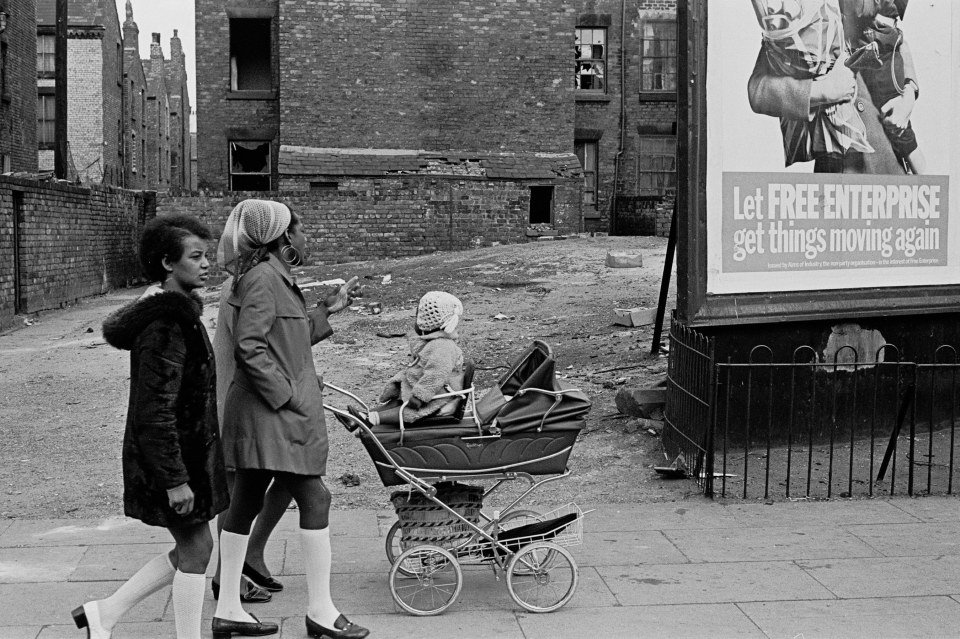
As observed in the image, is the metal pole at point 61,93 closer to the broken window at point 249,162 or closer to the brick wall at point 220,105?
the brick wall at point 220,105

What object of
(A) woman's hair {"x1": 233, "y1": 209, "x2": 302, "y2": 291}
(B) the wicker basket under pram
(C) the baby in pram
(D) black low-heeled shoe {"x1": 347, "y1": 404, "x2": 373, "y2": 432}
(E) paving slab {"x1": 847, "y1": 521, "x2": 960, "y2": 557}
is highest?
(A) woman's hair {"x1": 233, "y1": 209, "x2": 302, "y2": 291}

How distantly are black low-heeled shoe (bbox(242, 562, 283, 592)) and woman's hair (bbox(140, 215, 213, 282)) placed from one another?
162 cm

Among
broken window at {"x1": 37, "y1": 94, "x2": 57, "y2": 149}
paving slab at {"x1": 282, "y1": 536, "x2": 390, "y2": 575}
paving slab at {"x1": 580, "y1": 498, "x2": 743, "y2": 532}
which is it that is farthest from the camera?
broken window at {"x1": 37, "y1": 94, "x2": 57, "y2": 149}

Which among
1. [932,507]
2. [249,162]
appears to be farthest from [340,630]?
[249,162]

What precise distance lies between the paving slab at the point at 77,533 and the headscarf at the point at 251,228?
91.1 inches

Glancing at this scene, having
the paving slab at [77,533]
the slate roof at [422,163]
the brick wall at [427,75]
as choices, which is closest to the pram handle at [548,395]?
the paving slab at [77,533]

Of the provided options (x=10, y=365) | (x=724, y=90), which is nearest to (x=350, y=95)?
(x=10, y=365)

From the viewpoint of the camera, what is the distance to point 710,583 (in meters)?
5.50

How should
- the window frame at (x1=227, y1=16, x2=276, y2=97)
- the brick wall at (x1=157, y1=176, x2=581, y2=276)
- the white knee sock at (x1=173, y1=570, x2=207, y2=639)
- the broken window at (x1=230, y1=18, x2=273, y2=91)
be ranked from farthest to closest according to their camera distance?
the broken window at (x1=230, y1=18, x2=273, y2=91)
the window frame at (x1=227, y1=16, x2=276, y2=97)
the brick wall at (x1=157, y1=176, x2=581, y2=276)
the white knee sock at (x1=173, y1=570, x2=207, y2=639)

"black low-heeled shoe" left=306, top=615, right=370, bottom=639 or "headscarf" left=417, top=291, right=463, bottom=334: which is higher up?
"headscarf" left=417, top=291, right=463, bottom=334

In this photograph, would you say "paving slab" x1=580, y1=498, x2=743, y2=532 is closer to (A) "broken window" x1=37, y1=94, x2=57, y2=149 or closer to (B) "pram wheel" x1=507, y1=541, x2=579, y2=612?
(B) "pram wheel" x1=507, y1=541, x2=579, y2=612

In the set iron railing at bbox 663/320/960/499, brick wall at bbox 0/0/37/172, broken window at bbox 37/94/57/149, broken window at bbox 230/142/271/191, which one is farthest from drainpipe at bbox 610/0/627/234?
iron railing at bbox 663/320/960/499

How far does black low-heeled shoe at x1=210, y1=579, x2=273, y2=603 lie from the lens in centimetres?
521

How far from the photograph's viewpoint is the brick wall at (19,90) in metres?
29.9
